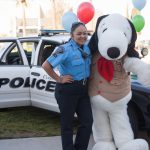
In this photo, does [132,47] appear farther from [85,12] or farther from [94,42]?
[85,12]

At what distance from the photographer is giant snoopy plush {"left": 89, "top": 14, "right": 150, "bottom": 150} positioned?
3.96m

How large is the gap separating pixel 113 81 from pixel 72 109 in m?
0.52

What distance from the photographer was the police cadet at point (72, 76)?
13.5 feet

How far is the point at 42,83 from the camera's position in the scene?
654 cm

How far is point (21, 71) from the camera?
680 cm

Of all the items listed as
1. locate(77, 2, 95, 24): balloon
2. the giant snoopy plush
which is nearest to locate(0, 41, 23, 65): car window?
locate(77, 2, 95, 24): balloon

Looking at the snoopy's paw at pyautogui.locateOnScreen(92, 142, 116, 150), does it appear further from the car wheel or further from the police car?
the police car

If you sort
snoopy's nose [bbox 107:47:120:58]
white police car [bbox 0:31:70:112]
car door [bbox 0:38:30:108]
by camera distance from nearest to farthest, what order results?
snoopy's nose [bbox 107:47:120:58] → white police car [bbox 0:31:70:112] → car door [bbox 0:38:30:108]

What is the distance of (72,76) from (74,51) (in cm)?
26

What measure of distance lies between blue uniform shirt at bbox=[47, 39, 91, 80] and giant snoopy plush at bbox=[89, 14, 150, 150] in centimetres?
12

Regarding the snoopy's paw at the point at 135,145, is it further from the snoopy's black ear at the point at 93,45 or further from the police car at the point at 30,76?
the police car at the point at 30,76

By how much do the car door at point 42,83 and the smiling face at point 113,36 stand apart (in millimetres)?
2416

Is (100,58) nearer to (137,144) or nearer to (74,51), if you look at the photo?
(74,51)

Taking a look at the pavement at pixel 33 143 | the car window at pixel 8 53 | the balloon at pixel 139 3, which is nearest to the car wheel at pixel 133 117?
the pavement at pixel 33 143
